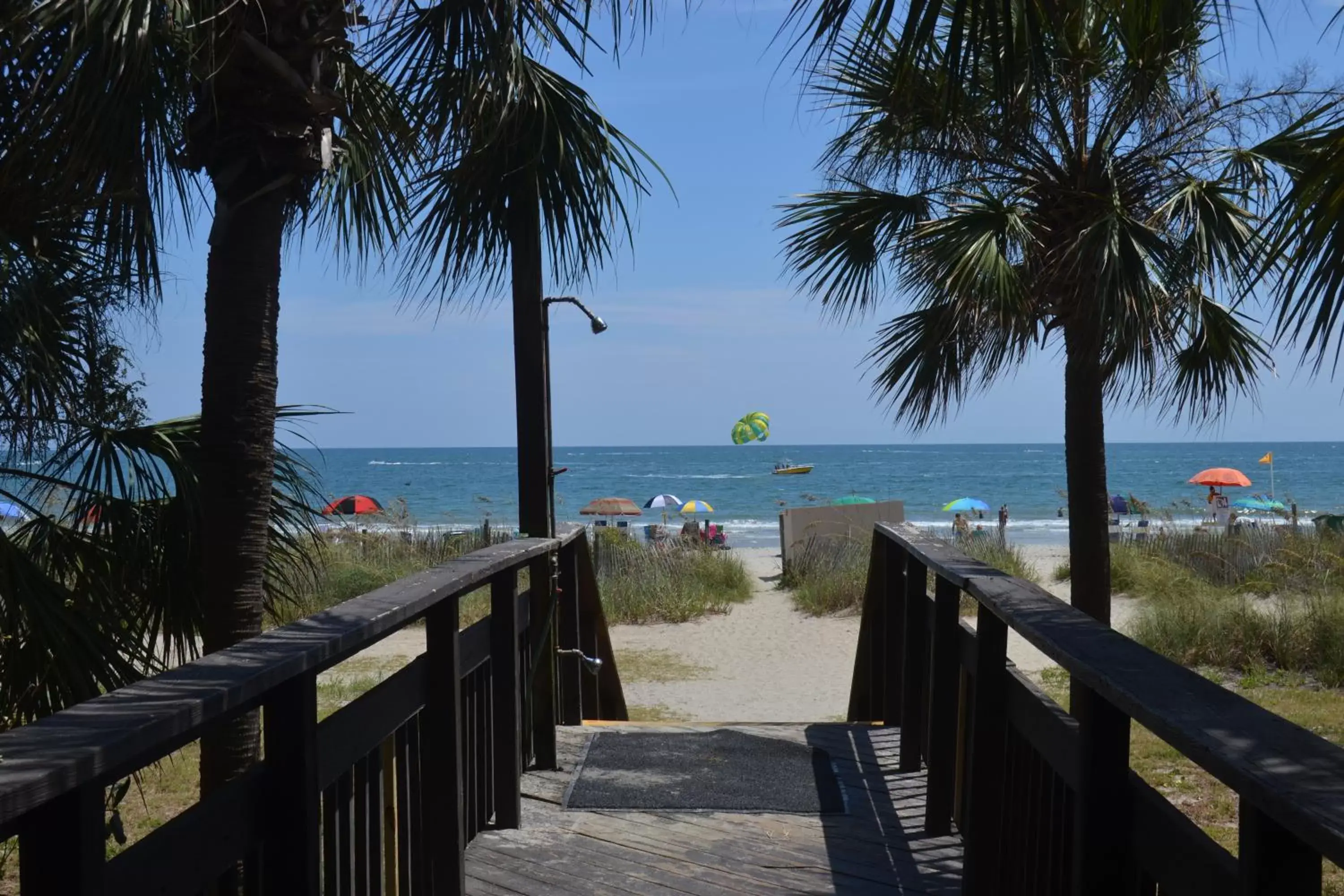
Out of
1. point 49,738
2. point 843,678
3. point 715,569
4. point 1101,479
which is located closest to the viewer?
point 49,738

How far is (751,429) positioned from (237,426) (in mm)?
40964

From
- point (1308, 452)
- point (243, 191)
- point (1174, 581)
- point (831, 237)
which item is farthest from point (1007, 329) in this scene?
point (1308, 452)

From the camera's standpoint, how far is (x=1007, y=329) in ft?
22.0

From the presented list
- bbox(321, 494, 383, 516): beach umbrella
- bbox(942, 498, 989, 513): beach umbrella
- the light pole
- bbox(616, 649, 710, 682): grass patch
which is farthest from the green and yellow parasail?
the light pole

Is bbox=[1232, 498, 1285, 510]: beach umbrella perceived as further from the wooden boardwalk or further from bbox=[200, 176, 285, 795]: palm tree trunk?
bbox=[200, 176, 285, 795]: palm tree trunk

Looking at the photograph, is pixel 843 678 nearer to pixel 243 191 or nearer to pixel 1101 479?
pixel 1101 479

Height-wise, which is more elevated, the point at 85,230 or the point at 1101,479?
the point at 85,230

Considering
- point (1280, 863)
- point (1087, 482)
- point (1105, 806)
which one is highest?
point (1087, 482)

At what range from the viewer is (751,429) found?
44.8m

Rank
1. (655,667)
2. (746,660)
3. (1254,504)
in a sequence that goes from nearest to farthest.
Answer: (655,667), (746,660), (1254,504)

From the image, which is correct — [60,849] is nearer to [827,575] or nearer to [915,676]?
[915,676]

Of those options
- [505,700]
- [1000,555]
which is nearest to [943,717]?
[505,700]

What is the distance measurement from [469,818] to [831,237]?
4989 millimetres

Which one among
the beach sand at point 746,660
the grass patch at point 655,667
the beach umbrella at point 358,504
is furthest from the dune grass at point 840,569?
the beach umbrella at point 358,504
